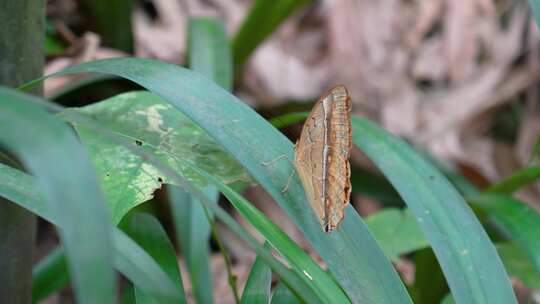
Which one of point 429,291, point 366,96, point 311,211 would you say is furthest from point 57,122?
point 366,96

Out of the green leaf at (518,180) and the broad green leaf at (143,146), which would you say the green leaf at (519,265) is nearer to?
the green leaf at (518,180)

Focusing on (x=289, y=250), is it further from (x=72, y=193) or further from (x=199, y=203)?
(x=199, y=203)

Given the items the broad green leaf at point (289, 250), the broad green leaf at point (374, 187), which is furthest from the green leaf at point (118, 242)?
the broad green leaf at point (374, 187)

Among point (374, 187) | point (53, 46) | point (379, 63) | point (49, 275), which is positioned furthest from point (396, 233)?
point (379, 63)

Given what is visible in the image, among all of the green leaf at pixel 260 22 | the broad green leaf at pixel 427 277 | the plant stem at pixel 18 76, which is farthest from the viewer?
the green leaf at pixel 260 22

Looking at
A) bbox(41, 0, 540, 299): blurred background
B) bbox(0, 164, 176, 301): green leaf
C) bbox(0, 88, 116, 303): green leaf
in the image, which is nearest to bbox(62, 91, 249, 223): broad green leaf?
bbox(0, 164, 176, 301): green leaf

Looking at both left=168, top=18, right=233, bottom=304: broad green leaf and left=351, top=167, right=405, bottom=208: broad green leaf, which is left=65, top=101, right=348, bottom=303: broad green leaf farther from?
left=351, top=167, right=405, bottom=208: broad green leaf

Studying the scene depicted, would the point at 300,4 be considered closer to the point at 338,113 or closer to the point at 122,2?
the point at 122,2
